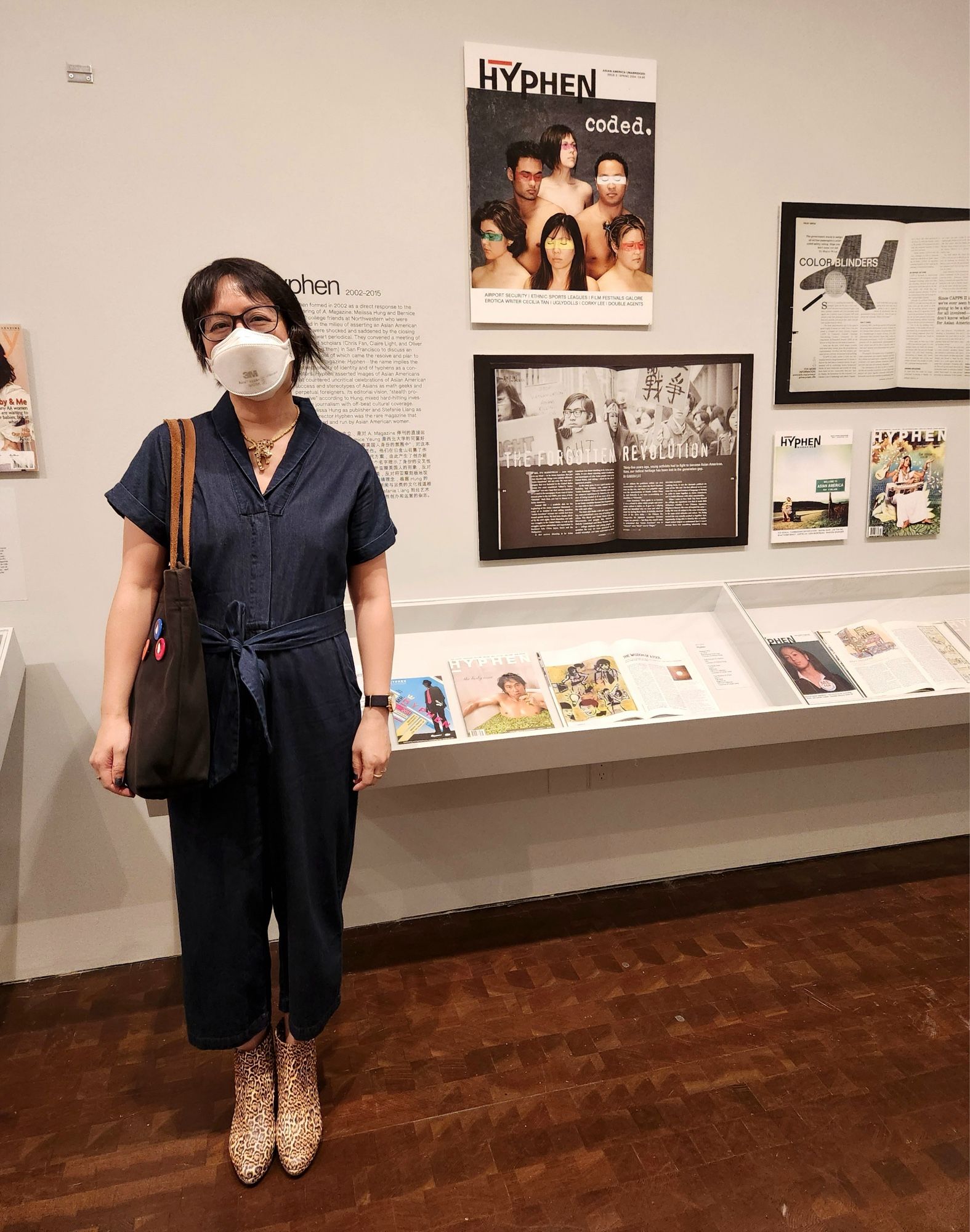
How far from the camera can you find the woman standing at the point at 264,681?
159 centimetres

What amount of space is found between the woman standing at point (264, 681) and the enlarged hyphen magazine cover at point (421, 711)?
1.38ft

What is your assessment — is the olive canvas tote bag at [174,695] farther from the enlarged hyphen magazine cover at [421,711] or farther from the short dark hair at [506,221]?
the short dark hair at [506,221]

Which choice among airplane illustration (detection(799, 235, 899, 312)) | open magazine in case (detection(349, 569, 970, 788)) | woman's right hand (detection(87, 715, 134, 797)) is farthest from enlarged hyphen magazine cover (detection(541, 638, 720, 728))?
airplane illustration (detection(799, 235, 899, 312))

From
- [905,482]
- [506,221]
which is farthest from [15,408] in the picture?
[905,482]

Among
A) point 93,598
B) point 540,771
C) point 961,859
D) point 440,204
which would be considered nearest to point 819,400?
point 440,204

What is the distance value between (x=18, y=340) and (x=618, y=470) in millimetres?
1821

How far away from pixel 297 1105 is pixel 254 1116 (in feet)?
0.32

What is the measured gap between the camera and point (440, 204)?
2389 millimetres

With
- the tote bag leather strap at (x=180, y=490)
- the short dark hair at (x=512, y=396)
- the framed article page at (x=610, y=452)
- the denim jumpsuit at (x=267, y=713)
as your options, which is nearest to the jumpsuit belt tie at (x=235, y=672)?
the denim jumpsuit at (x=267, y=713)

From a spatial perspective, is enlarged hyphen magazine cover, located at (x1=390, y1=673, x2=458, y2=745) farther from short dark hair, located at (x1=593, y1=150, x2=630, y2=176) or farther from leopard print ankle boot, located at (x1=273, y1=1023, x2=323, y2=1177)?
short dark hair, located at (x1=593, y1=150, x2=630, y2=176)

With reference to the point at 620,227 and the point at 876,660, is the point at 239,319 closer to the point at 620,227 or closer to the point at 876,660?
the point at 620,227

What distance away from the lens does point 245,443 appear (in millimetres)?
1653

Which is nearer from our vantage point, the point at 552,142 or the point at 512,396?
the point at 552,142

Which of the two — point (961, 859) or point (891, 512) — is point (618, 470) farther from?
point (961, 859)
